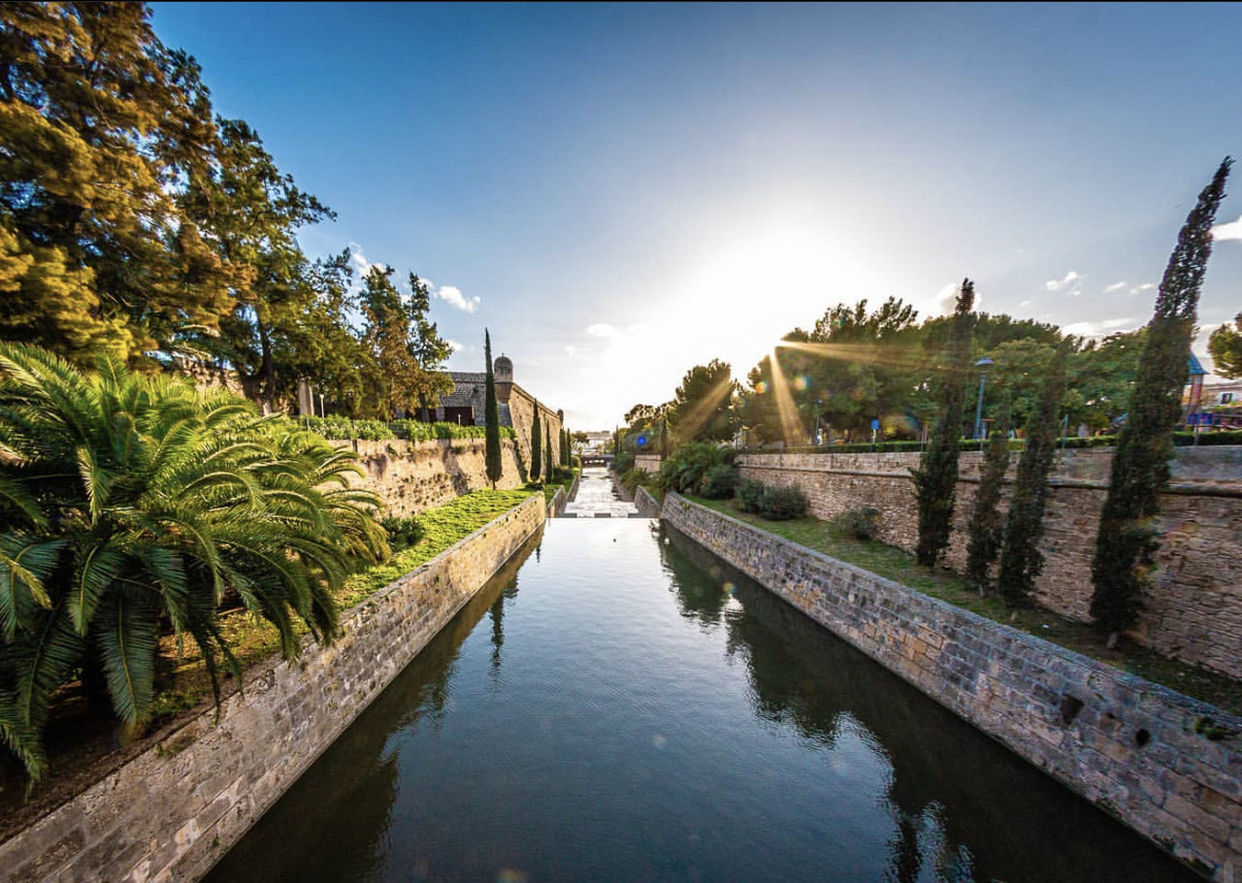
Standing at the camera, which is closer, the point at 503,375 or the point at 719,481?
the point at 719,481

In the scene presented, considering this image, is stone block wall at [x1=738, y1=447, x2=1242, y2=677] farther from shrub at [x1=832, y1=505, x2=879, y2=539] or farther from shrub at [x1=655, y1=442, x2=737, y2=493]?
shrub at [x1=655, y1=442, x2=737, y2=493]

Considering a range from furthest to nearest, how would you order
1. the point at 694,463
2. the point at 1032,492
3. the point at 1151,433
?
the point at 694,463 < the point at 1032,492 < the point at 1151,433

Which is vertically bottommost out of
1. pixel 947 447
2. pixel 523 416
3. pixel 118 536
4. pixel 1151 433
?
pixel 118 536

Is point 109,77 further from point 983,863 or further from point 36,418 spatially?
point 983,863

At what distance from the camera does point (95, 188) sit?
23.5ft

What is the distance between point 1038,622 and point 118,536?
40.6ft

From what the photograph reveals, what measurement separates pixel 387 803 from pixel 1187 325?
42.3ft

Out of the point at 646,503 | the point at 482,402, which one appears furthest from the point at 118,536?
the point at 482,402

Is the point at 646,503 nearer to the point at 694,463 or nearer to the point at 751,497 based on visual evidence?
the point at 694,463

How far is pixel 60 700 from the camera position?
13.2 ft

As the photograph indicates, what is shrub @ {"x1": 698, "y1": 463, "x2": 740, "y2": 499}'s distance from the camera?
2294cm

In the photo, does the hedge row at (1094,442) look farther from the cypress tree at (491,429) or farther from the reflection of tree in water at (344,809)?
the cypress tree at (491,429)

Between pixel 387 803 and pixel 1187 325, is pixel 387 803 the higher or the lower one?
the lower one

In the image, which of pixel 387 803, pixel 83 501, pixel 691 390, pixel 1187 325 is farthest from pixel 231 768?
pixel 691 390
